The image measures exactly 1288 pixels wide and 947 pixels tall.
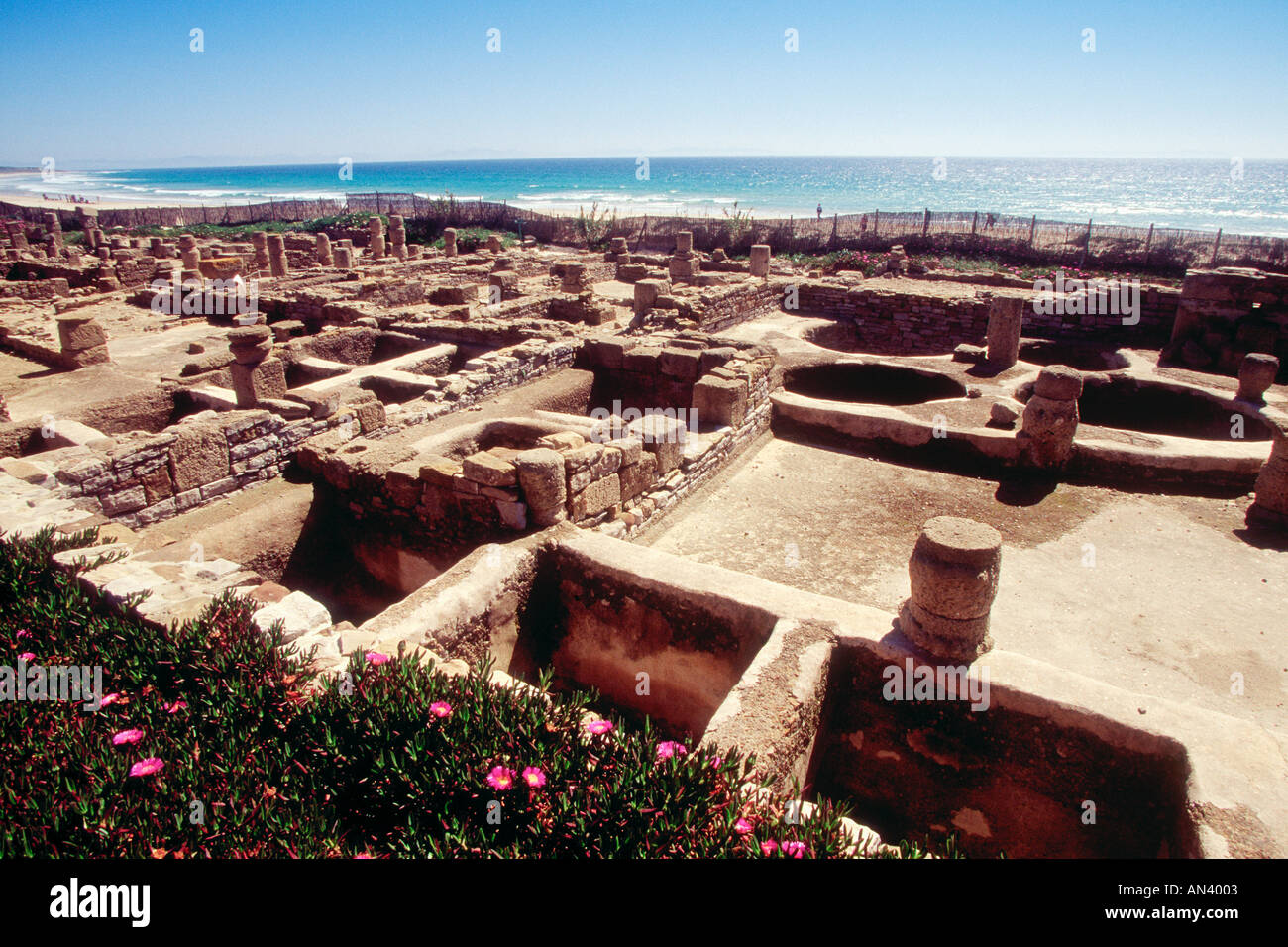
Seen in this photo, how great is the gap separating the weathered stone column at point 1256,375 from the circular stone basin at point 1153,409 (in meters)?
0.34

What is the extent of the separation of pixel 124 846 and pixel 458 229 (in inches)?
1582

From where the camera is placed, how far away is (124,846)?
109 inches

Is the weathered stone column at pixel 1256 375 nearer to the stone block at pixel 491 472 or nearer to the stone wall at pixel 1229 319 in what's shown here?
the stone wall at pixel 1229 319

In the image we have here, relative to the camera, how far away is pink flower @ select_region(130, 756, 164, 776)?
3074 mm

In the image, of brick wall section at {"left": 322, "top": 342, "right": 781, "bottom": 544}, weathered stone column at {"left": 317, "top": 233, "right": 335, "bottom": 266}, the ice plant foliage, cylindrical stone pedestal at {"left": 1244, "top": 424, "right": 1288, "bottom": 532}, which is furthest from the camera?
weathered stone column at {"left": 317, "top": 233, "right": 335, "bottom": 266}

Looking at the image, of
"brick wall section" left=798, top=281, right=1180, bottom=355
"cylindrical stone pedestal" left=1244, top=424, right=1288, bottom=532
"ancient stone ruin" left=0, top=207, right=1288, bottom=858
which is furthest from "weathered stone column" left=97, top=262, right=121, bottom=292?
"cylindrical stone pedestal" left=1244, top=424, right=1288, bottom=532

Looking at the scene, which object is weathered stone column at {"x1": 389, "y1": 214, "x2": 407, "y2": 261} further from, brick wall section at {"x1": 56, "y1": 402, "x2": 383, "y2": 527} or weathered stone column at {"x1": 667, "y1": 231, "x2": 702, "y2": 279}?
brick wall section at {"x1": 56, "y1": 402, "x2": 383, "y2": 527}

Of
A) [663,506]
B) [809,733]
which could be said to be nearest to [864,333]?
[663,506]

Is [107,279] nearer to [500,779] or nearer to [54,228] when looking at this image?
[54,228]

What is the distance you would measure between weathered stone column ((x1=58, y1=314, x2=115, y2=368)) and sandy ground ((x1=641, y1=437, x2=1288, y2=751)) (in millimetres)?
12711

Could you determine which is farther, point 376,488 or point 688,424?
point 688,424

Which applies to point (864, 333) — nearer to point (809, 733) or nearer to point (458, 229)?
point (809, 733)

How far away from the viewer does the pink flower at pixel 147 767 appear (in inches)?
121
